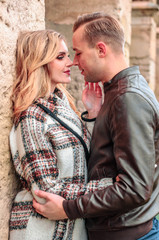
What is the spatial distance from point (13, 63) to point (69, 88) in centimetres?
170

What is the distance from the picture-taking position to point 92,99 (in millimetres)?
2398

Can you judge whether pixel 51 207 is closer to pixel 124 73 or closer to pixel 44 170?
pixel 44 170

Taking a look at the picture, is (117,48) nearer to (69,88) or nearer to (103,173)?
(103,173)

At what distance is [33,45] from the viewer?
1.99m

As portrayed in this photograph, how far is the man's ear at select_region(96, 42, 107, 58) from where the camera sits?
1.87 m

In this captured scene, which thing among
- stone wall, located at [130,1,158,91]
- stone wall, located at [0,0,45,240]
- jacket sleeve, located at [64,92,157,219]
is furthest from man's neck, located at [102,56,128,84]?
stone wall, located at [130,1,158,91]

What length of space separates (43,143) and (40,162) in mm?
98

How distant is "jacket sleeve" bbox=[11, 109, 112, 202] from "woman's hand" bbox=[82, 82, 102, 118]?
551 mm

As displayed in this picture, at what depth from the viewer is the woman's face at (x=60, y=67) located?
2.09 metres

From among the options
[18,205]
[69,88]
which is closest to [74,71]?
[69,88]

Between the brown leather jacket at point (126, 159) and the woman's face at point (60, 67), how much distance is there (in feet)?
1.42

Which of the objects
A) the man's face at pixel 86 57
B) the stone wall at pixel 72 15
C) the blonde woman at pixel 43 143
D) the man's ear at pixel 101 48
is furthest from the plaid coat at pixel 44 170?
the stone wall at pixel 72 15

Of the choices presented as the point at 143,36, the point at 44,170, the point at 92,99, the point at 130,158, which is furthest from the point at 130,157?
the point at 143,36

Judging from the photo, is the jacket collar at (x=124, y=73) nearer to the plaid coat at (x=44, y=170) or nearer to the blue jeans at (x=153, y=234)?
the plaid coat at (x=44, y=170)
